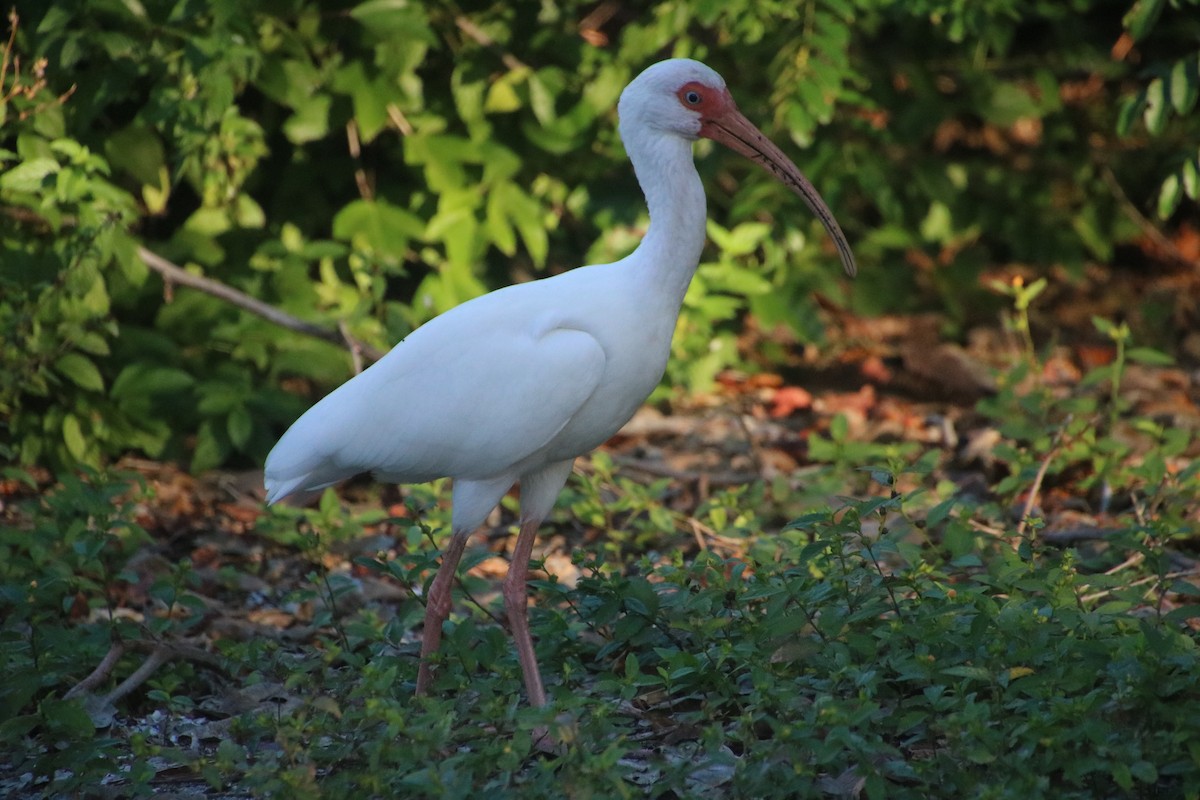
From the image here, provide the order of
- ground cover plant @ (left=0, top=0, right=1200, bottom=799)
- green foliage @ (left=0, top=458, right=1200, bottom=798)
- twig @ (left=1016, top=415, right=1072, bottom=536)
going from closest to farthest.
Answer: green foliage @ (left=0, top=458, right=1200, bottom=798)
ground cover plant @ (left=0, top=0, right=1200, bottom=799)
twig @ (left=1016, top=415, right=1072, bottom=536)

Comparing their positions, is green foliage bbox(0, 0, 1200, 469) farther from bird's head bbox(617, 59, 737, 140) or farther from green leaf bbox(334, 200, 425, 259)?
bird's head bbox(617, 59, 737, 140)

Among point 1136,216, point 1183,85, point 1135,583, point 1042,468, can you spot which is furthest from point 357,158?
point 1136,216

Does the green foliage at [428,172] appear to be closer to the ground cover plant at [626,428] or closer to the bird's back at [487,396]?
the ground cover plant at [626,428]

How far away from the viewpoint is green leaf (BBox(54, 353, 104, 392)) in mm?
5684

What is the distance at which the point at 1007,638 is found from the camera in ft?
11.5

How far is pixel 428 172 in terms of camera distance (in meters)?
6.65

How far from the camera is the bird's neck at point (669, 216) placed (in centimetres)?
399

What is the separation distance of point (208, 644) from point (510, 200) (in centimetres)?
276

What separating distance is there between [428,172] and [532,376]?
301 cm

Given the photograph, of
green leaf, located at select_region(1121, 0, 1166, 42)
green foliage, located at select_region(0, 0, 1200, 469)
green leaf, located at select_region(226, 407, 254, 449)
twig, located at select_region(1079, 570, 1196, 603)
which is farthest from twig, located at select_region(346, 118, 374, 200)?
twig, located at select_region(1079, 570, 1196, 603)

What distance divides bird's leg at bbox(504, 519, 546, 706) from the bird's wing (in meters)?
0.32

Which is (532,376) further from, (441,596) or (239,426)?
(239,426)

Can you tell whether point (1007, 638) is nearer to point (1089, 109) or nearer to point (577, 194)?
point (577, 194)

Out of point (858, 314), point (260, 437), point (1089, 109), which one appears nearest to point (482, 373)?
point (260, 437)
